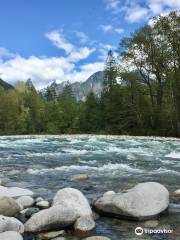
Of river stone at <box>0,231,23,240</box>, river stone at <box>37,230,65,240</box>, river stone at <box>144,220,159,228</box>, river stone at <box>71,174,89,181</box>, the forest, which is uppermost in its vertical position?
the forest

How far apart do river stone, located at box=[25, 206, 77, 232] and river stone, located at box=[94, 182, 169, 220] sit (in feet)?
3.54

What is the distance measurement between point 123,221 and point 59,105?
59.1m

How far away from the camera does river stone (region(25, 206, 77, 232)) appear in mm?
7004

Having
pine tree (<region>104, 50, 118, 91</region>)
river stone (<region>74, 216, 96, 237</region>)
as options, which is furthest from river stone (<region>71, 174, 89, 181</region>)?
pine tree (<region>104, 50, 118, 91</region>)

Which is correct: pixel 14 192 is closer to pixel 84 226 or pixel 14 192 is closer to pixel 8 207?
Answer: pixel 8 207

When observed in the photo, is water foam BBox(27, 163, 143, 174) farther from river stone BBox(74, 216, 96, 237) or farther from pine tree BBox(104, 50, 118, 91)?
pine tree BBox(104, 50, 118, 91)

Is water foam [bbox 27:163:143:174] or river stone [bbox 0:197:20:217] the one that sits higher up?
water foam [bbox 27:163:143:174]

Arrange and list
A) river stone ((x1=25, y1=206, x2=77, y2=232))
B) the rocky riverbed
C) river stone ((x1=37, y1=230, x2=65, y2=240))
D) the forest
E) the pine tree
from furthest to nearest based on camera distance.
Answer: the pine tree < the forest < river stone ((x1=25, y1=206, x2=77, y2=232)) < the rocky riverbed < river stone ((x1=37, y1=230, x2=65, y2=240))

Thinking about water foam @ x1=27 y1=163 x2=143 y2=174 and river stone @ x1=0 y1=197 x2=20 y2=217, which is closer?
river stone @ x1=0 y1=197 x2=20 y2=217

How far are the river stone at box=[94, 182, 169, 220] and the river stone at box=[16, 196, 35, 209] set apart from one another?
1494 mm

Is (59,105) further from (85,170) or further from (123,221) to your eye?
(123,221)

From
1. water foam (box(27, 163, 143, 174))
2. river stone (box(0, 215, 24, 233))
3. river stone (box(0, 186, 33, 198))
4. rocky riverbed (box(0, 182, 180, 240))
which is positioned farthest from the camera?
water foam (box(27, 163, 143, 174))

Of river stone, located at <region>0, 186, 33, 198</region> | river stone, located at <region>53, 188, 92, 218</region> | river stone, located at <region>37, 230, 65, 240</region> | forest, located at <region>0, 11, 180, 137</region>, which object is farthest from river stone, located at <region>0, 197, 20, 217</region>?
forest, located at <region>0, 11, 180, 137</region>

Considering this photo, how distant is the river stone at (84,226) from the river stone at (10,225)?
3.34ft
